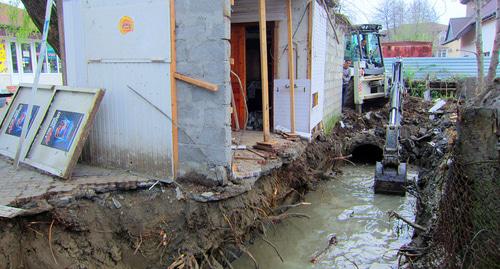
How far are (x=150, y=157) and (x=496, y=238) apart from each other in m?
4.01

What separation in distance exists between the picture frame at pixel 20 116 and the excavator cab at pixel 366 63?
32.9ft

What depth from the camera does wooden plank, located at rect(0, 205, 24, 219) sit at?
3.85 m

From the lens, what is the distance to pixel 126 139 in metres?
5.64

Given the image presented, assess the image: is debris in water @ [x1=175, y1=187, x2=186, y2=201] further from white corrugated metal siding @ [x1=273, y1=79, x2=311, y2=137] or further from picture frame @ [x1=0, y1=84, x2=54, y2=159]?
white corrugated metal siding @ [x1=273, y1=79, x2=311, y2=137]

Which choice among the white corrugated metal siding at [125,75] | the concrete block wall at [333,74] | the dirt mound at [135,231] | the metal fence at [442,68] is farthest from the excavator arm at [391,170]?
the metal fence at [442,68]

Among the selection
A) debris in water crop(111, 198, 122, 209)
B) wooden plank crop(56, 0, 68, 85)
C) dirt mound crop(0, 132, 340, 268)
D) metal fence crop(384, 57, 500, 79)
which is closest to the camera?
dirt mound crop(0, 132, 340, 268)

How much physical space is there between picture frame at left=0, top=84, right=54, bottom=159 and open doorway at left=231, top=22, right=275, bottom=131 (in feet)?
12.3

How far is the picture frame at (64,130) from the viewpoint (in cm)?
518

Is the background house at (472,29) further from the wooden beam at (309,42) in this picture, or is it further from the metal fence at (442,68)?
the wooden beam at (309,42)

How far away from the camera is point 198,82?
5.09 meters

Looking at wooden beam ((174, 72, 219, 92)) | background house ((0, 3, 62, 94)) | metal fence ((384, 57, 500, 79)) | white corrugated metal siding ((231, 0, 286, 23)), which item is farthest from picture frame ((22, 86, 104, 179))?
metal fence ((384, 57, 500, 79))

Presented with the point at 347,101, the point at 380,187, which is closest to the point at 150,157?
the point at 380,187

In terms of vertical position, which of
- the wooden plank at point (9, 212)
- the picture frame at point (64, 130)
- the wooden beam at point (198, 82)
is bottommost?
the wooden plank at point (9, 212)

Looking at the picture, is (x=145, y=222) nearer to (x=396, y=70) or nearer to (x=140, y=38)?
(x=140, y=38)
